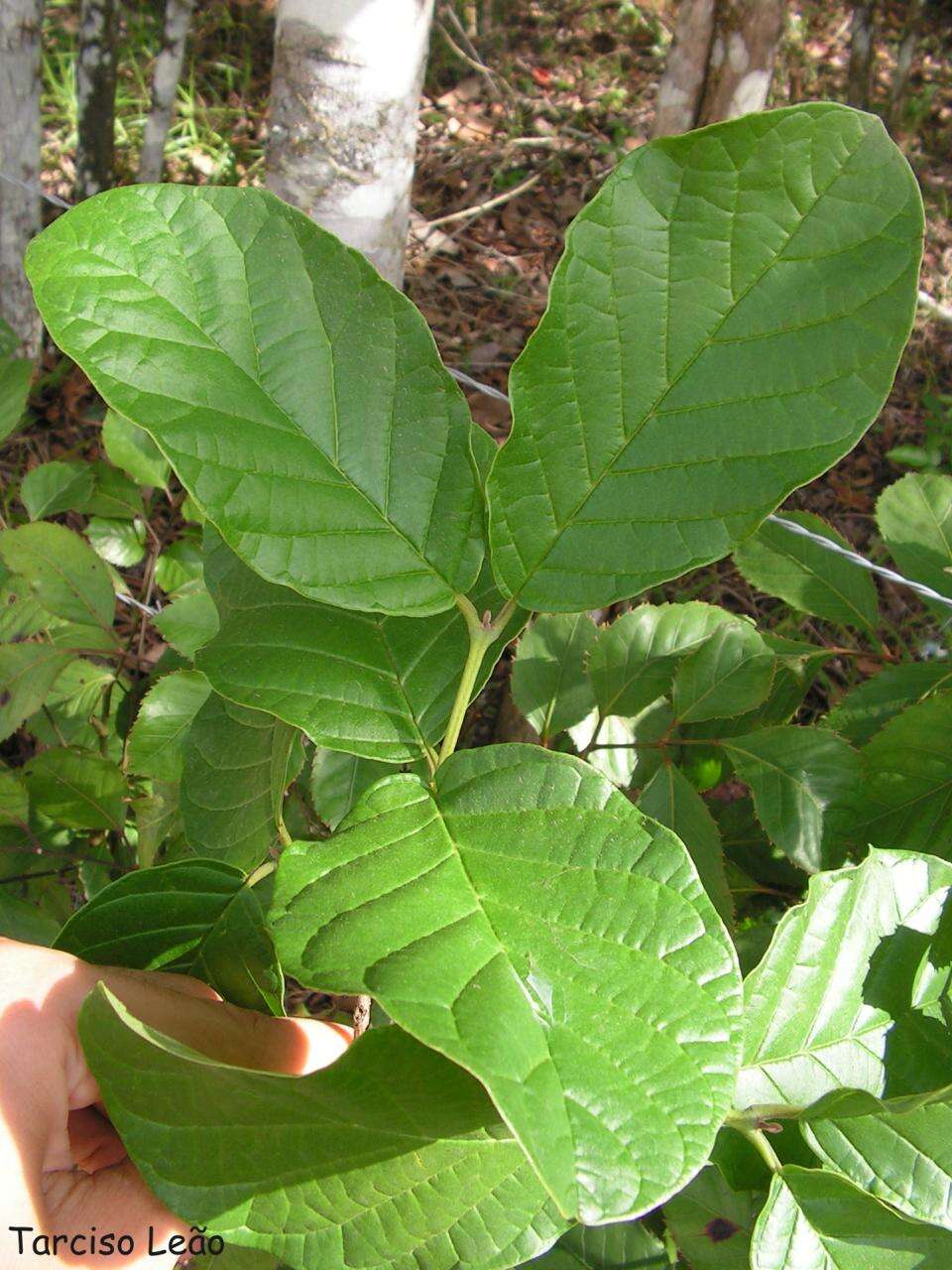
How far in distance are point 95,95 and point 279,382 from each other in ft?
8.76

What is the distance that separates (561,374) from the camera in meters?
0.66

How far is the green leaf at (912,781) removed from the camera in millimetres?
1100

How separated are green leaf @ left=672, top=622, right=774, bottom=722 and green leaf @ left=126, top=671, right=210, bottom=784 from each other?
1.93 ft

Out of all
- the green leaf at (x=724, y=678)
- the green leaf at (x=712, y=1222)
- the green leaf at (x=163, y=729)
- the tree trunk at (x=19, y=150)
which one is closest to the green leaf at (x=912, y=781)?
the green leaf at (x=724, y=678)

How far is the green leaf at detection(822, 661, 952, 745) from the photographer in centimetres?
125

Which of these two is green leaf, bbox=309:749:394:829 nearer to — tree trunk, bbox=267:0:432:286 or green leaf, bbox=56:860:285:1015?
green leaf, bbox=56:860:285:1015

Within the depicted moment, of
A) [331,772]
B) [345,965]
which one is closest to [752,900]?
[331,772]

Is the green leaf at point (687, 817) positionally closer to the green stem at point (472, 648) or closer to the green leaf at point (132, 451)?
the green stem at point (472, 648)

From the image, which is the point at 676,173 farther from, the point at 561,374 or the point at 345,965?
the point at 345,965

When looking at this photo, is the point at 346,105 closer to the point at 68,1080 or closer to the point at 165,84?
the point at 68,1080

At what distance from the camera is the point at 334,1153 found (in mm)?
653

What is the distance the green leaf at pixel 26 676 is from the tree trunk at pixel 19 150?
98 centimetres

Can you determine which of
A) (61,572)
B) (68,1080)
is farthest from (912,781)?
(61,572)

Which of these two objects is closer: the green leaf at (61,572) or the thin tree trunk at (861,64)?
the green leaf at (61,572)
